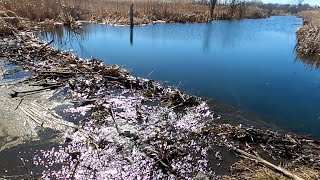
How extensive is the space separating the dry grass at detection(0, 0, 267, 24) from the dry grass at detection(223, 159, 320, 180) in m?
17.0

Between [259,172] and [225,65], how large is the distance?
7997mm

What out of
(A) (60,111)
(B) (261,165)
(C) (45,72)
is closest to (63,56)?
(C) (45,72)

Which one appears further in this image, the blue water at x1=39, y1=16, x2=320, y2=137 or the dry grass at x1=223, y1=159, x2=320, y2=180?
the blue water at x1=39, y1=16, x2=320, y2=137

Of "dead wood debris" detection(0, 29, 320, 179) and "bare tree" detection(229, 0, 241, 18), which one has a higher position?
"bare tree" detection(229, 0, 241, 18)

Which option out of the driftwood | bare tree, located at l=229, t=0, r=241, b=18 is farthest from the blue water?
bare tree, located at l=229, t=0, r=241, b=18

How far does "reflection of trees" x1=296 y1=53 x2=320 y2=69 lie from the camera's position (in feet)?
44.8

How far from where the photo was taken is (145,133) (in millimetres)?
6289

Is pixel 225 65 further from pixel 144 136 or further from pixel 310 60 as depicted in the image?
pixel 144 136

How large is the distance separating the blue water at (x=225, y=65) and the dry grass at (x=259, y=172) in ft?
7.07

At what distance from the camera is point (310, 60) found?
14.5 m

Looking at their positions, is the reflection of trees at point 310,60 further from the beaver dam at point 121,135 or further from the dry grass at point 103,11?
the dry grass at point 103,11

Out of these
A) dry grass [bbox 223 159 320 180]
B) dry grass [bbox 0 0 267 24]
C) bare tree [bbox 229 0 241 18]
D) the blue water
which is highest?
bare tree [bbox 229 0 241 18]

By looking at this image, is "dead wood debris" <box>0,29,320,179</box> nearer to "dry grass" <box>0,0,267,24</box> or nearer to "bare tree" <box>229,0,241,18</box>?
"dry grass" <box>0,0,267,24</box>

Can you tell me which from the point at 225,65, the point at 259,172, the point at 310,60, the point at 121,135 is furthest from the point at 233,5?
the point at 259,172
